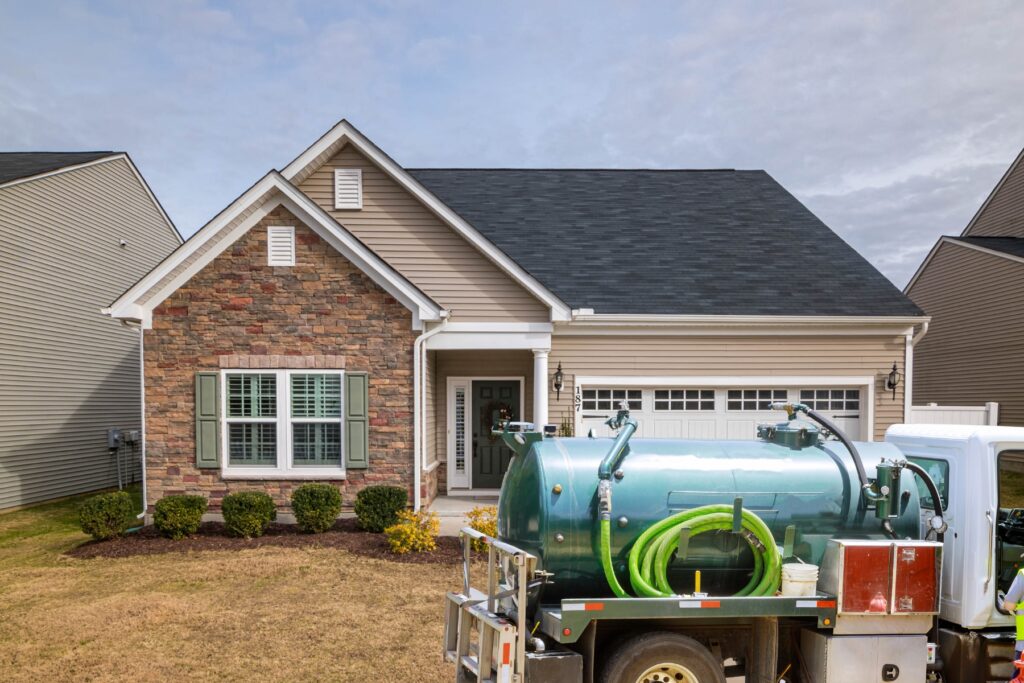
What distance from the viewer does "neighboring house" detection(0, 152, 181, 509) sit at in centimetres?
1507

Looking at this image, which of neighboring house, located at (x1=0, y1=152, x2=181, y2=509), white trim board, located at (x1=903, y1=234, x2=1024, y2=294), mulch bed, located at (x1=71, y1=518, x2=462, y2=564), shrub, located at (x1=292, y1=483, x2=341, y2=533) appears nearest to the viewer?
mulch bed, located at (x1=71, y1=518, x2=462, y2=564)

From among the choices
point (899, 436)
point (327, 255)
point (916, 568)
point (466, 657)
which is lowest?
point (466, 657)

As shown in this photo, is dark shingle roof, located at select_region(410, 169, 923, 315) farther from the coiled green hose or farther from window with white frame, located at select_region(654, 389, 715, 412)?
the coiled green hose

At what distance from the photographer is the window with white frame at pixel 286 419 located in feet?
39.9

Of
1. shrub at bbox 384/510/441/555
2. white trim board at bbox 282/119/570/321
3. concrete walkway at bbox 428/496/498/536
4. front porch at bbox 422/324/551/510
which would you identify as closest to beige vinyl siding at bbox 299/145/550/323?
white trim board at bbox 282/119/570/321

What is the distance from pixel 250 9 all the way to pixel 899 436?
38.6 feet

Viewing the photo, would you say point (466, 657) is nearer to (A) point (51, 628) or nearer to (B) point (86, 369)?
(A) point (51, 628)

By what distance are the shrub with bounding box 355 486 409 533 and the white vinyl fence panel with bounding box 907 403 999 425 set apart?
9720 millimetres

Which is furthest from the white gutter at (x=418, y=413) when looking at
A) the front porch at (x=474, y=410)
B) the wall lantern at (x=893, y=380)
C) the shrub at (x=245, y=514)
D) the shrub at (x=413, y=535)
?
the wall lantern at (x=893, y=380)

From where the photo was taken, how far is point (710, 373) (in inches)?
551

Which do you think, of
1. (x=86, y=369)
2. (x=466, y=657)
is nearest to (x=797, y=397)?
(x=466, y=657)

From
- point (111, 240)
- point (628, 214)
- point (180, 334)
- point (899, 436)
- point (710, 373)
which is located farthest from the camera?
point (111, 240)

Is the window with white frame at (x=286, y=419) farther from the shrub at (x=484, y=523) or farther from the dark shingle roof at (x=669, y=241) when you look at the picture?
the dark shingle roof at (x=669, y=241)

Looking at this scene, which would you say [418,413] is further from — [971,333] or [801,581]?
[971,333]
